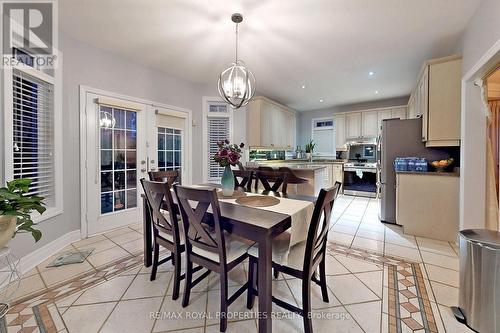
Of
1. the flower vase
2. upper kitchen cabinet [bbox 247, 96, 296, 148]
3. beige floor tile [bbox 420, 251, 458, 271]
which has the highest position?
upper kitchen cabinet [bbox 247, 96, 296, 148]

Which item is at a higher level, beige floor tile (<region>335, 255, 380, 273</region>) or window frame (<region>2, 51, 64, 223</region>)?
window frame (<region>2, 51, 64, 223</region>)

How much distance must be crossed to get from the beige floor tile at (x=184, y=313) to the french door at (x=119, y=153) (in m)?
2.06

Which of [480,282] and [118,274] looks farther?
[118,274]

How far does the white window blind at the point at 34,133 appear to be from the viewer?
2.10m

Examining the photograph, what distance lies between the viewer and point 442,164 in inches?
114

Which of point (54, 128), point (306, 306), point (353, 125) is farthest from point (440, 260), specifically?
point (54, 128)

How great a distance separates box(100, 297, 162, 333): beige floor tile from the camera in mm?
1389

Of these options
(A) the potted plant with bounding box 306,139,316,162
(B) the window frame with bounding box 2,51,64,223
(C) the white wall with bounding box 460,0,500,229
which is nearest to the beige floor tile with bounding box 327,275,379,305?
(C) the white wall with bounding box 460,0,500,229

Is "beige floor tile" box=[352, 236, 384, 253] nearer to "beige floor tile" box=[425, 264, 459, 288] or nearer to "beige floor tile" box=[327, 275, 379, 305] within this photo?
"beige floor tile" box=[425, 264, 459, 288]

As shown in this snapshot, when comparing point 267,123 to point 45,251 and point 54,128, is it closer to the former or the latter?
point 54,128

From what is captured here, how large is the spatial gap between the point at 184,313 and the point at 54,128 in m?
2.57

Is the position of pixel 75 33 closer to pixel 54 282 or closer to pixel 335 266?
pixel 54 282

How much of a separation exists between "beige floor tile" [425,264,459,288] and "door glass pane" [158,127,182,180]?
12.7ft

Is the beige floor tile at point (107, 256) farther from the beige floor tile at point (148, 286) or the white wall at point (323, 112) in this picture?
the white wall at point (323, 112)
